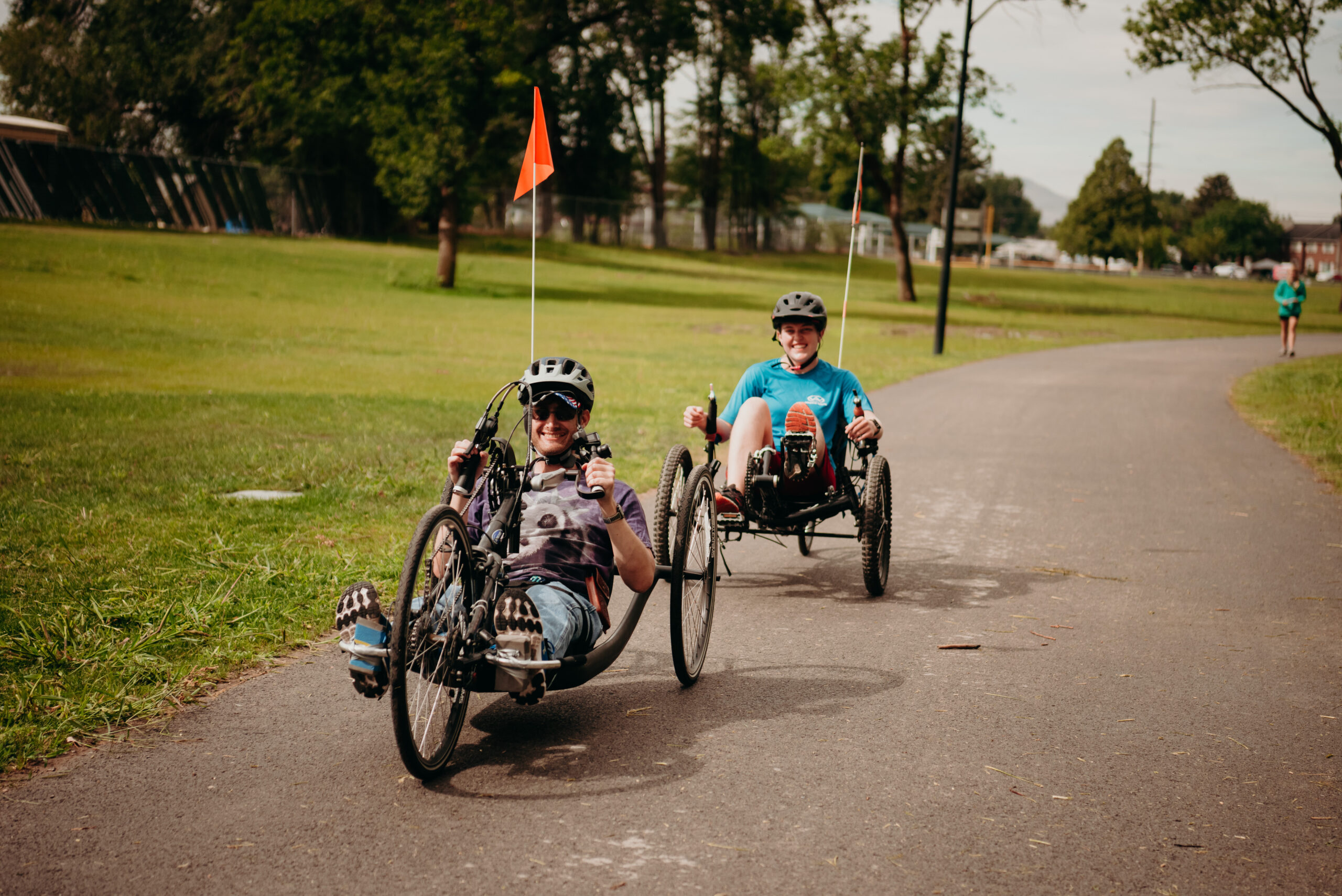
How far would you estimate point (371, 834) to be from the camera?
335 cm

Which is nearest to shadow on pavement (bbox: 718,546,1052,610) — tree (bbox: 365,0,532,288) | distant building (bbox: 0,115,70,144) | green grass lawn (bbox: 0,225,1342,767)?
green grass lawn (bbox: 0,225,1342,767)

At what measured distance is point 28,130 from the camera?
122 ft

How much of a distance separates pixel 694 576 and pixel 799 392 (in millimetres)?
2182

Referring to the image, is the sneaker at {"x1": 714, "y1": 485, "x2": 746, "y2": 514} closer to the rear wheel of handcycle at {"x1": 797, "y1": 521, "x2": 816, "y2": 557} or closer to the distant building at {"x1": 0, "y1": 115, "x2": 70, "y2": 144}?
the rear wheel of handcycle at {"x1": 797, "y1": 521, "x2": 816, "y2": 557}

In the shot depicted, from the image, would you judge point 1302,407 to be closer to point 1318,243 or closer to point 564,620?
point 564,620

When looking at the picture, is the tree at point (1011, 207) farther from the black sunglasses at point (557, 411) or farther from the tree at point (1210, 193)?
the black sunglasses at point (557, 411)

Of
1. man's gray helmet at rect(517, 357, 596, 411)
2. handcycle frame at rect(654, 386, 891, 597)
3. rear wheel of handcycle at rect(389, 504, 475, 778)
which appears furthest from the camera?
handcycle frame at rect(654, 386, 891, 597)

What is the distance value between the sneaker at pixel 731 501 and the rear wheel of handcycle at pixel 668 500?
261 millimetres

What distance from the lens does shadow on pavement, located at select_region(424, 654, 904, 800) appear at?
3789 mm

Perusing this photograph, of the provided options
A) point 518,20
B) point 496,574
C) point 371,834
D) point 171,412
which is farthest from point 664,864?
point 518,20

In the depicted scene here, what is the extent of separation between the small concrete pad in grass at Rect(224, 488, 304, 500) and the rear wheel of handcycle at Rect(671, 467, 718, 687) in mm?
3863

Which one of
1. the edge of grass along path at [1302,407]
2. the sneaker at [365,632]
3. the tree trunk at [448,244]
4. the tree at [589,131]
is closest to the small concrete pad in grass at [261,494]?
the sneaker at [365,632]

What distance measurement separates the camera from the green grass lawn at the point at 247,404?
5.07 meters

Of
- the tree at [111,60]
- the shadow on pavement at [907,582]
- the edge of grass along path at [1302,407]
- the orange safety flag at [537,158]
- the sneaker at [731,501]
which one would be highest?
the tree at [111,60]
